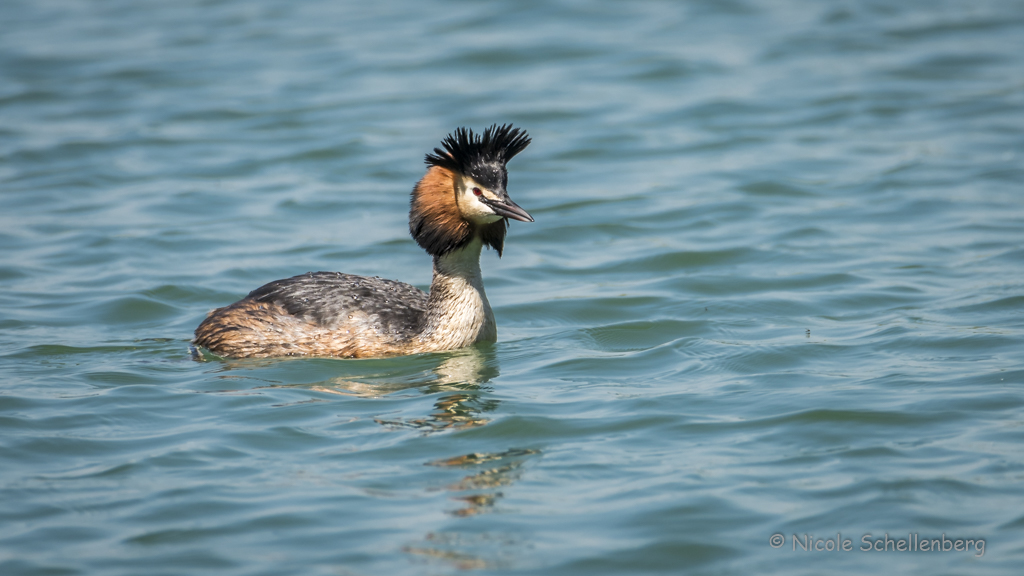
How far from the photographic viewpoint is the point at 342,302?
388 inches

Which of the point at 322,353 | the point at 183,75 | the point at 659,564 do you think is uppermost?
the point at 183,75

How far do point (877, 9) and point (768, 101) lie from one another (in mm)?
5249

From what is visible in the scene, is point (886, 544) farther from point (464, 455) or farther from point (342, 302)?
point (342, 302)

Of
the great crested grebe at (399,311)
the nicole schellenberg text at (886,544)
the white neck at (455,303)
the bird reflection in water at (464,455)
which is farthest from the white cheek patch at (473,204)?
the nicole schellenberg text at (886,544)

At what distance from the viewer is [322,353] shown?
31.8ft

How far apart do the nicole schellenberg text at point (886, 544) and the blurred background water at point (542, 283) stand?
4 centimetres

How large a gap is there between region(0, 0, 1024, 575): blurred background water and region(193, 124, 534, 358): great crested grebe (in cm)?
24

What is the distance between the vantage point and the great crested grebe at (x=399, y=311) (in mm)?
9602

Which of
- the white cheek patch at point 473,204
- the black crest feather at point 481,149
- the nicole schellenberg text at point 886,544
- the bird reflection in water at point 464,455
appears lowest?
the nicole schellenberg text at point 886,544

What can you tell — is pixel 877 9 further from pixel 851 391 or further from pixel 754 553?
pixel 754 553

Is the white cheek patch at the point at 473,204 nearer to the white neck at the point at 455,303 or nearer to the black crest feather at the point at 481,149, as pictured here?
the black crest feather at the point at 481,149

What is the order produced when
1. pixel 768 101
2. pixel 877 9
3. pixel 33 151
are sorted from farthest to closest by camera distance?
1. pixel 877 9
2. pixel 768 101
3. pixel 33 151

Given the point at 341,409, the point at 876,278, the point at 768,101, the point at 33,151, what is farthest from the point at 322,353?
the point at 768,101

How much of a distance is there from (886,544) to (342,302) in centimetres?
504
